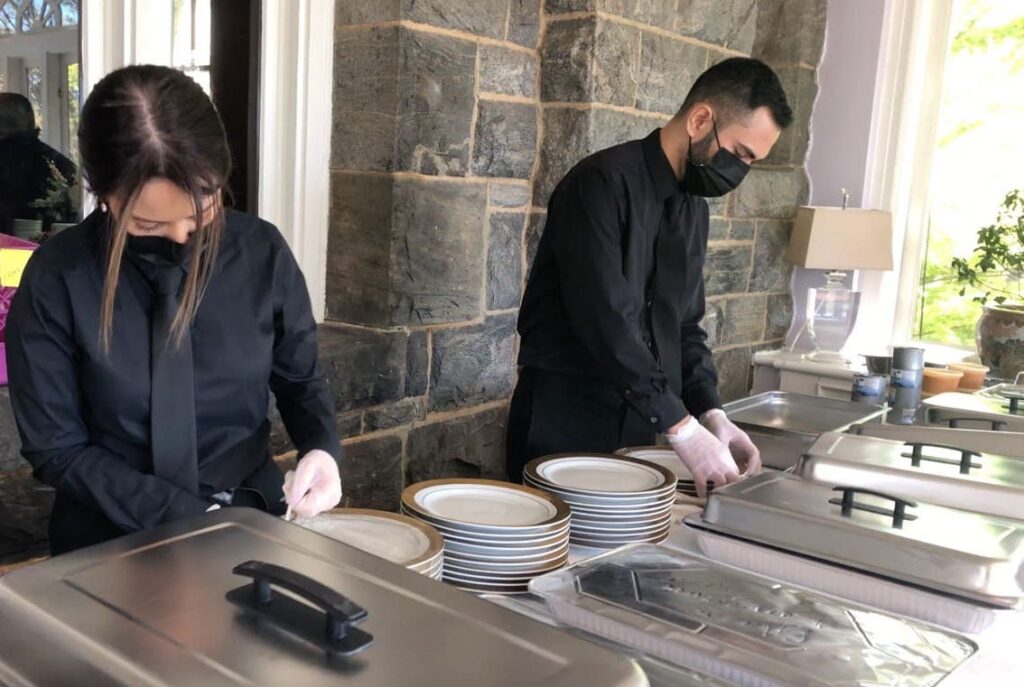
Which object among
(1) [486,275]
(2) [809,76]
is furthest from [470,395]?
(2) [809,76]

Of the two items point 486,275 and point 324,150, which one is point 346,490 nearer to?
point 486,275

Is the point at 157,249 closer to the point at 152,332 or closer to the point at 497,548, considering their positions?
the point at 152,332

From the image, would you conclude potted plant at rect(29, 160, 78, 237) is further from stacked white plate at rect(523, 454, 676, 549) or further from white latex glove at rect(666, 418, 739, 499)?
white latex glove at rect(666, 418, 739, 499)

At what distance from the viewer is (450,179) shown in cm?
232

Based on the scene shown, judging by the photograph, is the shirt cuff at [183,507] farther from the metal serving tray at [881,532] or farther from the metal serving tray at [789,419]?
the metal serving tray at [789,419]

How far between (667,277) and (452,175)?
64 cm

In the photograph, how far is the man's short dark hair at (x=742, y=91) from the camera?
1.85 meters

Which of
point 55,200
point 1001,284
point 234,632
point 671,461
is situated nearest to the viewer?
point 234,632

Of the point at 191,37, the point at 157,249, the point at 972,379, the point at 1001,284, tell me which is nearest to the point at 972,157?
the point at 1001,284

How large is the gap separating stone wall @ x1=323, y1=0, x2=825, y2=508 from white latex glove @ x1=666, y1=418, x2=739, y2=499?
2.90ft

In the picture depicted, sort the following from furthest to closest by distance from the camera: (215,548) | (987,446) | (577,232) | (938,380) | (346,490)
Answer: (938,380), (346,490), (577,232), (987,446), (215,548)

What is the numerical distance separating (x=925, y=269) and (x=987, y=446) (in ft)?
8.21

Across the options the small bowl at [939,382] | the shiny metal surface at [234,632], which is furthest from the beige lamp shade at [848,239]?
the shiny metal surface at [234,632]

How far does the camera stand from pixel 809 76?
3770 mm
